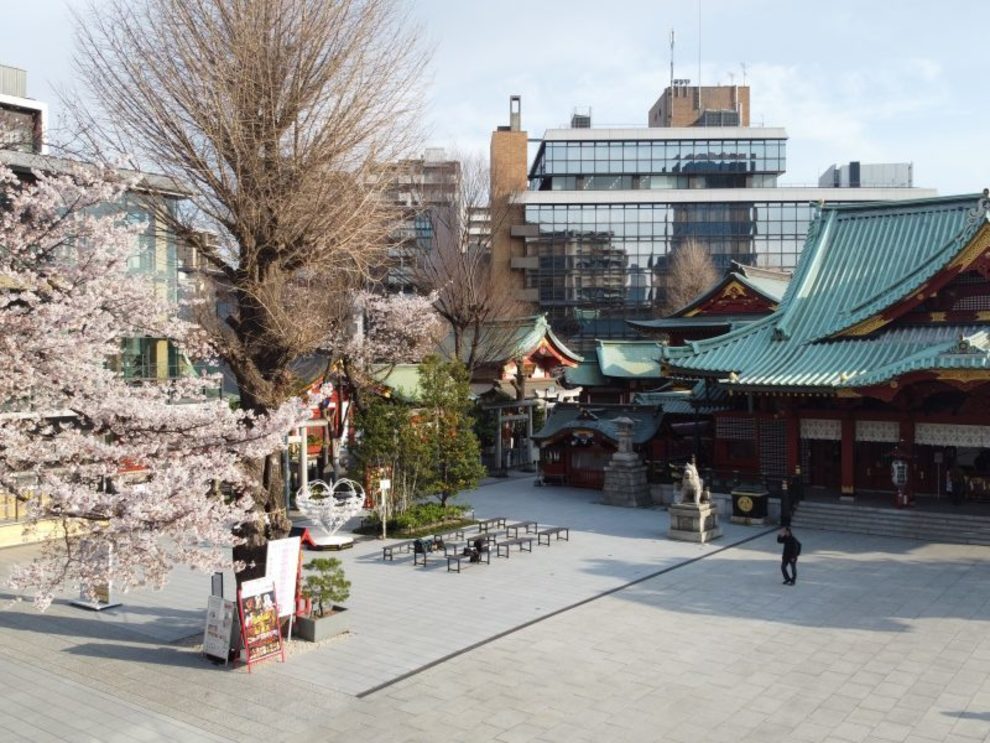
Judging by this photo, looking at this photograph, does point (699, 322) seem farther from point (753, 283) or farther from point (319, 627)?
point (319, 627)

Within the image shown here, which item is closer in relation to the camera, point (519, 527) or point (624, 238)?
point (519, 527)

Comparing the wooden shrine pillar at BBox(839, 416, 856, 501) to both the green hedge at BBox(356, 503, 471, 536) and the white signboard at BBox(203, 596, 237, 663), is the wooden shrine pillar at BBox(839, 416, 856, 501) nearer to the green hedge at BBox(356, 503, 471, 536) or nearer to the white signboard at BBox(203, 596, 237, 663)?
the green hedge at BBox(356, 503, 471, 536)

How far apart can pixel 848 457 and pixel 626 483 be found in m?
7.72

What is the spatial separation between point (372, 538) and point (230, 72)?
15182mm

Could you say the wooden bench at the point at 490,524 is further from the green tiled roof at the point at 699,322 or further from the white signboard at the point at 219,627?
the green tiled roof at the point at 699,322

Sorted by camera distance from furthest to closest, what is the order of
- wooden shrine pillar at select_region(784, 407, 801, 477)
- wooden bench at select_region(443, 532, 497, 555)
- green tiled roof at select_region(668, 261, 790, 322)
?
green tiled roof at select_region(668, 261, 790, 322), wooden shrine pillar at select_region(784, 407, 801, 477), wooden bench at select_region(443, 532, 497, 555)

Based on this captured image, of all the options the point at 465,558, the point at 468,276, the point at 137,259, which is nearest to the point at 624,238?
the point at 468,276

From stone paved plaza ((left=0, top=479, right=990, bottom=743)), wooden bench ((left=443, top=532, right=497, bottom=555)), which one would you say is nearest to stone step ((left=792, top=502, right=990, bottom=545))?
stone paved plaza ((left=0, top=479, right=990, bottom=743))

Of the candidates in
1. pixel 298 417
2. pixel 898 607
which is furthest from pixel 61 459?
pixel 898 607

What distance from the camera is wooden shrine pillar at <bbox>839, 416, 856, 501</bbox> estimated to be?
2677cm

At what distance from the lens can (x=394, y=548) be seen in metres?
23.5

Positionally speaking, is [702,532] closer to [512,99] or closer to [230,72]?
[230,72]

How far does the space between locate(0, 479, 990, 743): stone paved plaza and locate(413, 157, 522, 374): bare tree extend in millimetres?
18102

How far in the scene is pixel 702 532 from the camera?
78.5 ft
